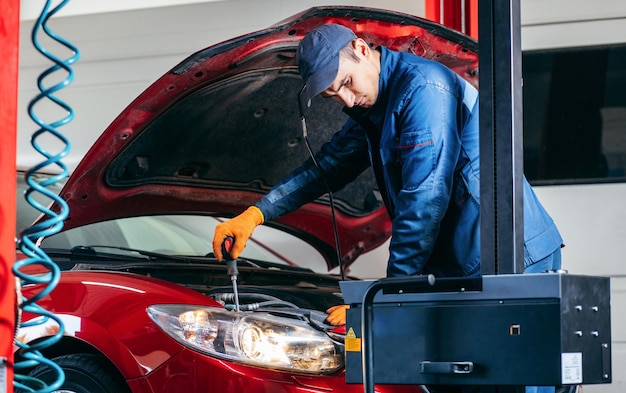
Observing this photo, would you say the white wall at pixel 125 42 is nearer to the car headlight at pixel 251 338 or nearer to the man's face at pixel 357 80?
the man's face at pixel 357 80

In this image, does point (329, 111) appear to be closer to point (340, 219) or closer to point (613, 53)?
point (340, 219)

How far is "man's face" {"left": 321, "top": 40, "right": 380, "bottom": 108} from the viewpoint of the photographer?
3061 millimetres

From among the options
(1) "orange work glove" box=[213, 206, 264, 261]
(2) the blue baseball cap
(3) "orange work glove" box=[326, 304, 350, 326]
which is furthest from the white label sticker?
(1) "orange work glove" box=[213, 206, 264, 261]

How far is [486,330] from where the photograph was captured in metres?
1.97

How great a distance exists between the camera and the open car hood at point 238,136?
10.9 ft

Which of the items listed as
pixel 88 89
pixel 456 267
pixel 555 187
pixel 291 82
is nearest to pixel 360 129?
pixel 291 82

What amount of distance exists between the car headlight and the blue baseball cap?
756mm

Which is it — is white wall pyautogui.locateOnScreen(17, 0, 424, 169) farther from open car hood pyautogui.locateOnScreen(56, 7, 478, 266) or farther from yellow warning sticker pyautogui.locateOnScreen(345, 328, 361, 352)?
yellow warning sticker pyautogui.locateOnScreen(345, 328, 361, 352)

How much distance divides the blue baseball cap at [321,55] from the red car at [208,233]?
0.20m

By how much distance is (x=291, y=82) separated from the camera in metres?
3.73

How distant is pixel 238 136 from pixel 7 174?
2248 millimetres

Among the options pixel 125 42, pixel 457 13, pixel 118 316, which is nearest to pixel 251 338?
pixel 118 316

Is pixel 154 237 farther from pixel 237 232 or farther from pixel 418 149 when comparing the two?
pixel 418 149

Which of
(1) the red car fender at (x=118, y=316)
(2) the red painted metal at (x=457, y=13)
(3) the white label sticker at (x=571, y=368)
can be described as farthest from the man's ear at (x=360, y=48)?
(2) the red painted metal at (x=457, y=13)
